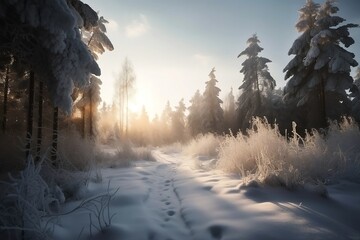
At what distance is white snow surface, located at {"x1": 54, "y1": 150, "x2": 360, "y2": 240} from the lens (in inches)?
105

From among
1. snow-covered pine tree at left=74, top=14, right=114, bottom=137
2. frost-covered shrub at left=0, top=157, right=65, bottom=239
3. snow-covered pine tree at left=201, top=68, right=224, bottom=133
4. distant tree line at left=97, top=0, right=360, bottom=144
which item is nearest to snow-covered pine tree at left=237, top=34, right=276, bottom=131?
distant tree line at left=97, top=0, right=360, bottom=144

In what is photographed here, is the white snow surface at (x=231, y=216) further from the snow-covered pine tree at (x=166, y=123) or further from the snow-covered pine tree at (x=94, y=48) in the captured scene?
the snow-covered pine tree at (x=166, y=123)

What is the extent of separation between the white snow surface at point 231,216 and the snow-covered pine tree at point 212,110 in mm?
29250

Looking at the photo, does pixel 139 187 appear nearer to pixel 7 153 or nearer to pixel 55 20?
pixel 55 20

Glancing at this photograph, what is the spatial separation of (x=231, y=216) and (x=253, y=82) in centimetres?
2628

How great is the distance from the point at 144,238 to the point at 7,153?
818 cm

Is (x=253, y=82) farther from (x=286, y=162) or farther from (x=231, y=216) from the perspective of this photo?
(x=231, y=216)

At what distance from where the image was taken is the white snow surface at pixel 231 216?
2.67 metres

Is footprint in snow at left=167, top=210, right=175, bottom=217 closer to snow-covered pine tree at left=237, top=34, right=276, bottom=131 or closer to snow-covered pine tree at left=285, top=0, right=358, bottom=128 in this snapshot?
snow-covered pine tree at left=285, top=0, right=358, bottom=128

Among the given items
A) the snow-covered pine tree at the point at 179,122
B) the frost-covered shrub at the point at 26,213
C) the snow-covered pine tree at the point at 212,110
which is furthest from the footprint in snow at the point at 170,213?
the snow-covered pine tree at the point at 179,122

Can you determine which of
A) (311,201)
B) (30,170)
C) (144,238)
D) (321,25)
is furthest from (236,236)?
(321,25)

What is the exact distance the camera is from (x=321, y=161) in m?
4.98

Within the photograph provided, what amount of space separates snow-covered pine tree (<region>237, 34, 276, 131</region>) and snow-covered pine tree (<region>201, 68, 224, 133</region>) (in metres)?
5.00

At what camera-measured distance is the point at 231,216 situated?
3203 mm
